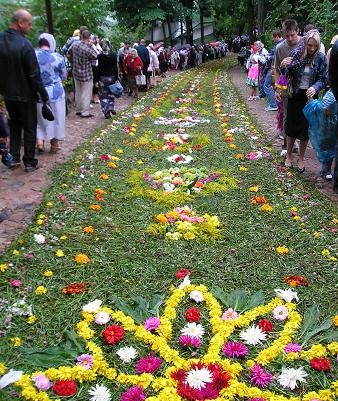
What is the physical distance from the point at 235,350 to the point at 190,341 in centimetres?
32

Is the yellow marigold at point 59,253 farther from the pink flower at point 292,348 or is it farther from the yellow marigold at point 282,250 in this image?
the pink flower at point 292,348

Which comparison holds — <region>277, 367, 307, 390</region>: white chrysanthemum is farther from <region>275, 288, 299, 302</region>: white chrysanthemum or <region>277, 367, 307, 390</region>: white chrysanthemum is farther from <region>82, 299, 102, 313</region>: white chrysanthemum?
<region>82, 299, 102, 313</region>: white chrysanthemum

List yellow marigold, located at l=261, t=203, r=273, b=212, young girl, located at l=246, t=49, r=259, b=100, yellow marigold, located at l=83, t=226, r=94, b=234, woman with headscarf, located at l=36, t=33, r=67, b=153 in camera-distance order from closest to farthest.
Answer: yellow marigold, located at l=83, t=226, r=94, b=234
yellow marigold, located at l=261, t=203, r=273, b=212
woman with headscarf, located at l=36, t=33, r=67, b=153
young girl, located at l=246, t=49, r=259, b=100

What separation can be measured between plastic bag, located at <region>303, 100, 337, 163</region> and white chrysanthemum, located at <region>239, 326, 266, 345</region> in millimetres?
3710

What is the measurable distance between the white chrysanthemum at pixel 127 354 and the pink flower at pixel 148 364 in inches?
2.8

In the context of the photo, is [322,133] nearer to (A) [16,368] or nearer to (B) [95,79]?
(A) [16,368]

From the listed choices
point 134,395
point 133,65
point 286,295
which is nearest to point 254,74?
point 133,65

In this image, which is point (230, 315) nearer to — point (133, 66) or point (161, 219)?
point (161, 219)

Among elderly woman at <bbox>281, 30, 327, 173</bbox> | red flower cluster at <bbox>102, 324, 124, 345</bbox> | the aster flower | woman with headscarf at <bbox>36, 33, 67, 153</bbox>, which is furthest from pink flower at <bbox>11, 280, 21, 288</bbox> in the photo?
elderly woman at <bbox>281, 30, 327, 173</bbox>

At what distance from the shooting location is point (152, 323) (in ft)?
10.9

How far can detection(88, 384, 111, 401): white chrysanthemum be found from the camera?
8.86 ft

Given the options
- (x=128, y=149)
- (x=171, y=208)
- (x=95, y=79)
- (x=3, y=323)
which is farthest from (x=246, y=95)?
(x=3, y=323)

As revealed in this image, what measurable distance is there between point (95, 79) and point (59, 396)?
417 inches

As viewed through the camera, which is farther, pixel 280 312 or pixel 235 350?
pixel 280 312
